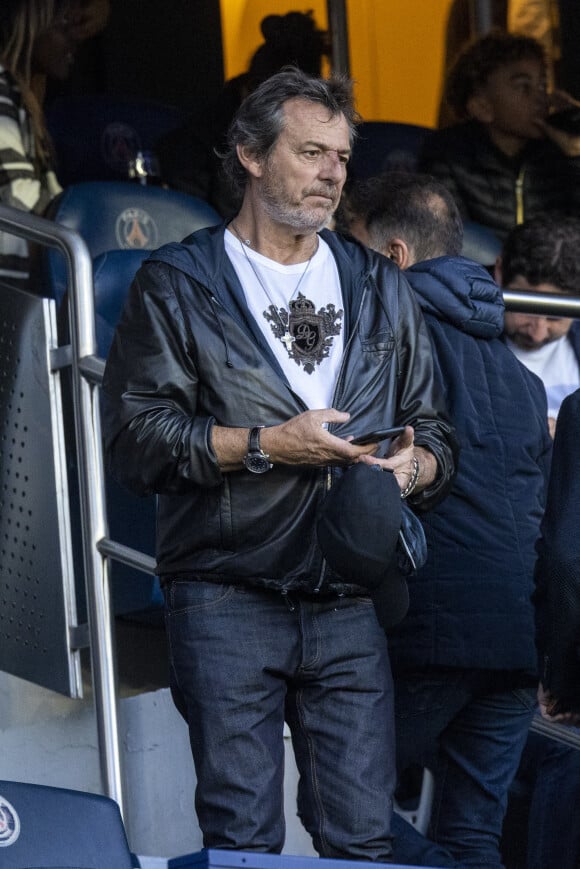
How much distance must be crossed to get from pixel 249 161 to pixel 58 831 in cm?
139

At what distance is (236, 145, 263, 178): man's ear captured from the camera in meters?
2.88

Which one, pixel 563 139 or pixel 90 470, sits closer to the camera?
pixel 90 470

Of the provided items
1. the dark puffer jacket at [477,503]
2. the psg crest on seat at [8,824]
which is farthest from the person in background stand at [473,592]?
the psg crest on seat at [8,824]

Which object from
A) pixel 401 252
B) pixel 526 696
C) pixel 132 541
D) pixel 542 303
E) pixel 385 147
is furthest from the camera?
pixel 385 147

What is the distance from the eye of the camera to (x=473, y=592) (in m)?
3.05

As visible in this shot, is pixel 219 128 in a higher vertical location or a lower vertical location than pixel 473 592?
higher

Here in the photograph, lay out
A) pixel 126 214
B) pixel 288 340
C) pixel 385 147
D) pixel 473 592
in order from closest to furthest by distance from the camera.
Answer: pixel 288 340
pixel 473 592
pixel 126 214
pixel 385 147

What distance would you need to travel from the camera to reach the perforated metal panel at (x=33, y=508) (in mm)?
3496

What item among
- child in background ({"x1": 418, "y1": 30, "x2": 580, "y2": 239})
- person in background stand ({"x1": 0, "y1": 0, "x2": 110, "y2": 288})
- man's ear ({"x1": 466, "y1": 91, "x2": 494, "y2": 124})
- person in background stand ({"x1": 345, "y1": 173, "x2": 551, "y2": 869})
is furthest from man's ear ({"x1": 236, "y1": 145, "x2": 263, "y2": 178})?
man's ear ({"x1": 466, "y1": 91, "x2": 494, "y2": 124})

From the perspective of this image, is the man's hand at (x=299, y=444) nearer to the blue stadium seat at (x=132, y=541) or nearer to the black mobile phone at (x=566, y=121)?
the blue stadium seat at (x=132, y=541)

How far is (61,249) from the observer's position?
11.2ft

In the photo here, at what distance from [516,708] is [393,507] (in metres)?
0.84

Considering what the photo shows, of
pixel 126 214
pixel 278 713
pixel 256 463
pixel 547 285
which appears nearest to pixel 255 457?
pixel 256 463

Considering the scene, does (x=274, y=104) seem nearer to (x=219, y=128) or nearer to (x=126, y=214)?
(x=126, y=214)
